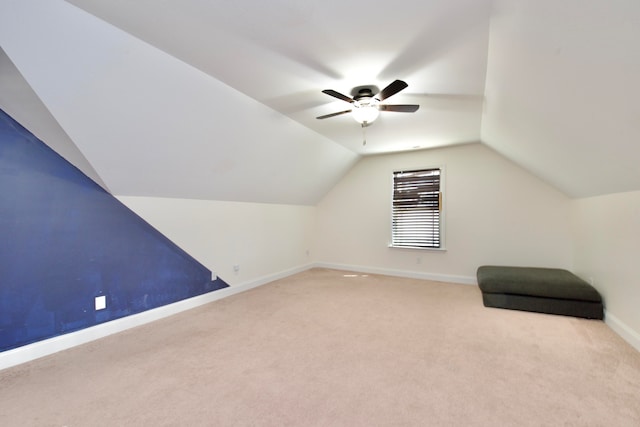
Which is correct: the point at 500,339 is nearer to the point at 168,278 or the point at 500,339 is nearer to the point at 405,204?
the point at 405,204

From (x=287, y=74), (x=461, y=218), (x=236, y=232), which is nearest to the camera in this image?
(x=287, y=74)

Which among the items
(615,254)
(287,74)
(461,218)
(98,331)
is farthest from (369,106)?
(98,331)

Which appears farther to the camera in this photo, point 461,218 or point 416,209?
point 416,209

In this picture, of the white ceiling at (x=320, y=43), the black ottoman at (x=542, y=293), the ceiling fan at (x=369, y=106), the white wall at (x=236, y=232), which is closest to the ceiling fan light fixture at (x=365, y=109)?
the ceiling fan at (x=369, y=106)

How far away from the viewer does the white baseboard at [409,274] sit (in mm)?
4609

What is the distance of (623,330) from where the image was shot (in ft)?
8.39

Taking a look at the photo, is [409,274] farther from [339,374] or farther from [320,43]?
[320,43]

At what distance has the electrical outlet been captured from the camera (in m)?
2.62

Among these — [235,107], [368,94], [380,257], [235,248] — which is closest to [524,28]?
[368,94]

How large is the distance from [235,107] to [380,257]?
151 inches

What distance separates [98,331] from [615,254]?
5.15 m

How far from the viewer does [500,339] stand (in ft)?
8.48

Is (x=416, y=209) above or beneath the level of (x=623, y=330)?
above

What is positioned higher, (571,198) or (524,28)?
(524,28)
